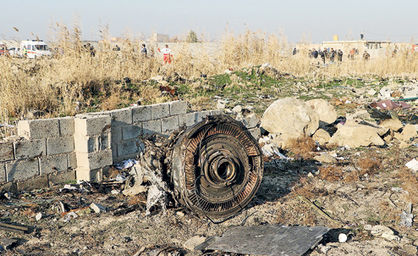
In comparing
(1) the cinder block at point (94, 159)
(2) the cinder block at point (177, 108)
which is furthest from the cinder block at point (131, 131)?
(2) the cinder block at point (177, 108)

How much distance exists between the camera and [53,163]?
20.9 feet

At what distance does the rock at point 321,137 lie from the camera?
929cm

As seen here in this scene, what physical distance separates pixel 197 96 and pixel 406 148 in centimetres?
584

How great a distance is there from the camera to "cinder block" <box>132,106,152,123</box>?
7332mm

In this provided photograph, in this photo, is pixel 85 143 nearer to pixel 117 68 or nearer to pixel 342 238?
pixel 342 238

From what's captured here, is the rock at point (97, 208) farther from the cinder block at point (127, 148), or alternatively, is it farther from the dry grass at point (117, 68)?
the dry grass at point (117, 68)

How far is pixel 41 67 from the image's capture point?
11.2 m

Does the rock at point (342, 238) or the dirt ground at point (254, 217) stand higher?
the rock at point (342, 238)

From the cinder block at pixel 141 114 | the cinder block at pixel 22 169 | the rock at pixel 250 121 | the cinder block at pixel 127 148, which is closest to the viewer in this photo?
the cinder block at pixel 22 169

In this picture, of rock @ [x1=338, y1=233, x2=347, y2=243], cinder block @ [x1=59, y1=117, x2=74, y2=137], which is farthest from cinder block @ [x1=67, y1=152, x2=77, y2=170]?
rock @ [x1=338, y1=233, x2=347, y2=243]

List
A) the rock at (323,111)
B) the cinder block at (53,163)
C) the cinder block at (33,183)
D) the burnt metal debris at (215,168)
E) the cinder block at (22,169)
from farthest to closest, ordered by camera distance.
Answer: the rock at (323,111)
the cinder block at (53,163)
the cinder block at (33,183)
the cinder block at (22,169)
the burnt metal debris at (215,168)

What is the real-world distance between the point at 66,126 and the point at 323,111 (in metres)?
6.48

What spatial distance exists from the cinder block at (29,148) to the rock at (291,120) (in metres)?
5.09

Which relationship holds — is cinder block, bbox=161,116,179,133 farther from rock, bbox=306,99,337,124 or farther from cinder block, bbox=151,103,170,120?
rock, bbox=306,99,337,124
